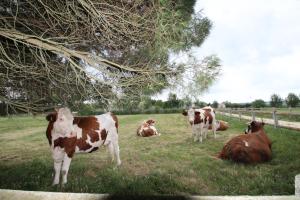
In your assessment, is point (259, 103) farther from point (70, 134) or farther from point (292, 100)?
point (70, 134)

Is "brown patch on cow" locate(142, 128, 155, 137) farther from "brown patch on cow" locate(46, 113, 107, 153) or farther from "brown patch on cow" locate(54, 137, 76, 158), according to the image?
"brown patch on cow" locate(54, 137, 76, 158)

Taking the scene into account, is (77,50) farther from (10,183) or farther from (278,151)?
(278,151)

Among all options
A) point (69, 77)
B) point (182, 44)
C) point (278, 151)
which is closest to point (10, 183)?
point (69, 77)

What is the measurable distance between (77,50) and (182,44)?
1693 mm

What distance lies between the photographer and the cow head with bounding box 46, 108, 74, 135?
17.5 ft

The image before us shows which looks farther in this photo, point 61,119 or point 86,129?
point 86,129

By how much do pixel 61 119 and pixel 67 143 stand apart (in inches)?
17.7

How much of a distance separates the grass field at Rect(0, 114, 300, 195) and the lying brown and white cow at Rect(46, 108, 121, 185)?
369mm

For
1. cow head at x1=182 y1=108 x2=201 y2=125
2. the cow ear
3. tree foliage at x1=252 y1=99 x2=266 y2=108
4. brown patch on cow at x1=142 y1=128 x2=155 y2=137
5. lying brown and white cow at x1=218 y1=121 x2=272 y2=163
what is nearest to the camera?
the cow ear

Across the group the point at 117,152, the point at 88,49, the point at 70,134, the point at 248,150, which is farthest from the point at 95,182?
the point at 248,150

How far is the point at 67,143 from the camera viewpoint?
5570 millimetres

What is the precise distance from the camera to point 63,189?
16.7ft

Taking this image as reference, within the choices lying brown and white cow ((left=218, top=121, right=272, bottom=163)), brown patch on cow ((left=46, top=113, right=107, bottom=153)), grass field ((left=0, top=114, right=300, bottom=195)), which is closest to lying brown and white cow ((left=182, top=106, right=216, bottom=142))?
grass field ((left=0, top=114, right=300, bottom=195))

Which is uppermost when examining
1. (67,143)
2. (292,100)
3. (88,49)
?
(88,49)
